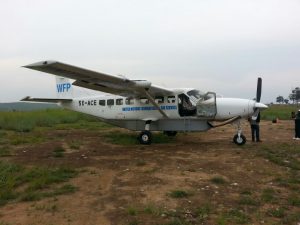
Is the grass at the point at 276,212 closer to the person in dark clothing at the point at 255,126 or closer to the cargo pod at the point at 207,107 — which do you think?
the cargo pod at the point at 207,107

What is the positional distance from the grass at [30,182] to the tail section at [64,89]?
31.3 feet

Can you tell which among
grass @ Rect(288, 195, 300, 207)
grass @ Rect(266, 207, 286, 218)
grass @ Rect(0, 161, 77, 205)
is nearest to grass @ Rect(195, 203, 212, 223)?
grass @ Rect(266, 207, 286, 218)

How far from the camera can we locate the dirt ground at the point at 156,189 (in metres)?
5.40

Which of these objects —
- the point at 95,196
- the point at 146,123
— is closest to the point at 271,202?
the point at 95,196

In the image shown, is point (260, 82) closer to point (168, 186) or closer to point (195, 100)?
point (195, 100)

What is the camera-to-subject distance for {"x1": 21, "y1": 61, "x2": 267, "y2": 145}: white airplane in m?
13.3

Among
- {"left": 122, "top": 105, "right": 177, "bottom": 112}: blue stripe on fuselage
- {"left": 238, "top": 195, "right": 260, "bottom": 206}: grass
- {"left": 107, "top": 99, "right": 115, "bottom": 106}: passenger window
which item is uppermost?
{"left": 107, "top": 99, "right": 115, "bottom": 106}: passenger window

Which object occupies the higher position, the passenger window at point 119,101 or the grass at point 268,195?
the passenger window at point 119,101

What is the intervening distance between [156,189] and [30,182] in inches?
114

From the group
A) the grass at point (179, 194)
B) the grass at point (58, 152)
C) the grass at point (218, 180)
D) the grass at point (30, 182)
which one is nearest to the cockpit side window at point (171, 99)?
the grass at point (58, 152)

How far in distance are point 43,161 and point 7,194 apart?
3586 mm

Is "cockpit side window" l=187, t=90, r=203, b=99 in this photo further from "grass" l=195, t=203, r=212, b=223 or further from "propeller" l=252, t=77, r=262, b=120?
"grass" l=195, t=203, r=212, b=223

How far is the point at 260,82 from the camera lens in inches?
597

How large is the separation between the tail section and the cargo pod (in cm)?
775
